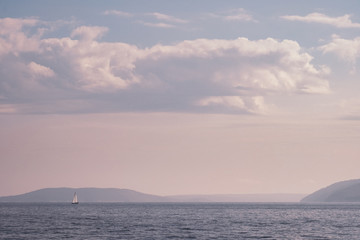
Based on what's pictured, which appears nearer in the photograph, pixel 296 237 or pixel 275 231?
pixel 296 237

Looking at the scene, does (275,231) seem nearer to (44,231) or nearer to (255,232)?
(255,232)

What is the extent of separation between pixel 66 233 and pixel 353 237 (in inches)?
2191

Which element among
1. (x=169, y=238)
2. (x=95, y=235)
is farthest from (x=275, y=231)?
(x=95, y=235)

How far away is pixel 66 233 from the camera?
101938mm

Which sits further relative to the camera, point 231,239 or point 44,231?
point 44,231

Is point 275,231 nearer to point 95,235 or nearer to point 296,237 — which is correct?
point 296,237

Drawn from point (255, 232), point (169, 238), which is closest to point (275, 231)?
point (255, 232)

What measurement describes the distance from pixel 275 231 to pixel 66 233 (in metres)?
44.6

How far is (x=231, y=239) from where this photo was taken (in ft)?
311

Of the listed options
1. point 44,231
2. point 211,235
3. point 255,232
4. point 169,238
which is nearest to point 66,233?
point 44,231

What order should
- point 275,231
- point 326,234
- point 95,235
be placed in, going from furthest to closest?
1. point 275,231
2. point 326,234
3. point 95,235

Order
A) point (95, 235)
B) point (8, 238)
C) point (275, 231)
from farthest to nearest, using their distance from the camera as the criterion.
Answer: point (275, 231)
point (95, 235)
point (8, 238)

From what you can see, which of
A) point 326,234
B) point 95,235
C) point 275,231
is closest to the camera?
point 95,235

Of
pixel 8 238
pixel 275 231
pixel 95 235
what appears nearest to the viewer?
pixel 8 238
